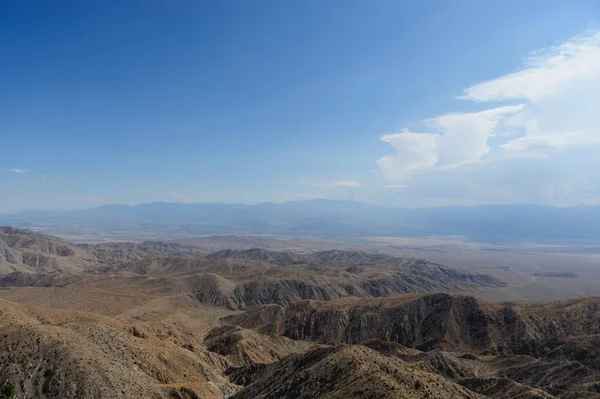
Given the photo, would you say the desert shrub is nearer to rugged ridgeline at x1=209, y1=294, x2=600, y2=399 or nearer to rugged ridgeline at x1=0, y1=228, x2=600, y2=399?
rugged ridgeline at x1=0, y1=228, x2=600, y2=399

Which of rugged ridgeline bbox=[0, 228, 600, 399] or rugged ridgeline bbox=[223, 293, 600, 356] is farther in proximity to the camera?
rugged ridgeline bbox=[223, 293, 600, 356]

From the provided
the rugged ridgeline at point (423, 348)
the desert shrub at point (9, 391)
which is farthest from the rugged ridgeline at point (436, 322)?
the desert shrub at point (9, 391)

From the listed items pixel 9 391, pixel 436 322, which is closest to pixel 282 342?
pixel 436 322

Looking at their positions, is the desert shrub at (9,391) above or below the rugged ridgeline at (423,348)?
above

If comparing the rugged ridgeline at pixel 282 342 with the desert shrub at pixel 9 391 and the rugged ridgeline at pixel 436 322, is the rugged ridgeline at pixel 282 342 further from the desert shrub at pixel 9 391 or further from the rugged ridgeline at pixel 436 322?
the desert shrub at pixel 9 391

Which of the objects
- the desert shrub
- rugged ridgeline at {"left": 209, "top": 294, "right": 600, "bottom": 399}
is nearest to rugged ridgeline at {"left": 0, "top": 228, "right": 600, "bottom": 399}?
rugged ridgeline at {"left": 209, "top": 294, "right": 600, "bottom": 399}

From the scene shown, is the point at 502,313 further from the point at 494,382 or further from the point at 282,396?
the point at 282,396

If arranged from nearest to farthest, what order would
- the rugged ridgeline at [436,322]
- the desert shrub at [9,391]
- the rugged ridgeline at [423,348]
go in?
the desert shrub at [9,391] < the rugged ridgeline at [423,348] < the rugged ridgeline at [436,322]

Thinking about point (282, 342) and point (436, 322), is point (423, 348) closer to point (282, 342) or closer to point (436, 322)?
point (436, 322)
